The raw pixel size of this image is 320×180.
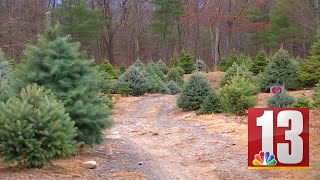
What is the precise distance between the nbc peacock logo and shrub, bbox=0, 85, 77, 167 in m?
2.96

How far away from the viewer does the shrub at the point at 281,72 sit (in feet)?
69.9

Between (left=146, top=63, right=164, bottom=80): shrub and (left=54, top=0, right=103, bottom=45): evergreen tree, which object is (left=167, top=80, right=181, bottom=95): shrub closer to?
(left=146, top=63, right=164, bottom=80): shrub

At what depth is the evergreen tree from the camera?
3938cm

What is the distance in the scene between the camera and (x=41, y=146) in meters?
7.86

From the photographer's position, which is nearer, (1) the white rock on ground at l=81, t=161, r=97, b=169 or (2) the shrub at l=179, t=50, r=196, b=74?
(1) the white rock on ground at l=81, t=161, r=97, b=169

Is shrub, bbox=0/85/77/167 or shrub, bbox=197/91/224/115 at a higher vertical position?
shrub, bbox=0/85/77/167

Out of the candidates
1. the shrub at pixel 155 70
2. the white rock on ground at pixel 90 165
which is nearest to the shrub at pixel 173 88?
the shrub at pixel 155 70

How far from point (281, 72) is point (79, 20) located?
73.3 ft

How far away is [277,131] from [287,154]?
0.40m

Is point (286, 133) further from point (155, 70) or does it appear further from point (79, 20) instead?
point (79, 20)

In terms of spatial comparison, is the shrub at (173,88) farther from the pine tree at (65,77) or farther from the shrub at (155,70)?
the pine tree at (65,77)

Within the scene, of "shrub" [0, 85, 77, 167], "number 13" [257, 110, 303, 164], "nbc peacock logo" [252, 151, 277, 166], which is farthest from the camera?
"shrub" [0, 85, 77, 167]

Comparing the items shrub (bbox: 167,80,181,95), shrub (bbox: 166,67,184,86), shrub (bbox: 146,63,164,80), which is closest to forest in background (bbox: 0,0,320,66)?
shrub (bbox: 166,67,184,86)

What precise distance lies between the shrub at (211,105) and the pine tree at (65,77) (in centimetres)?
819
